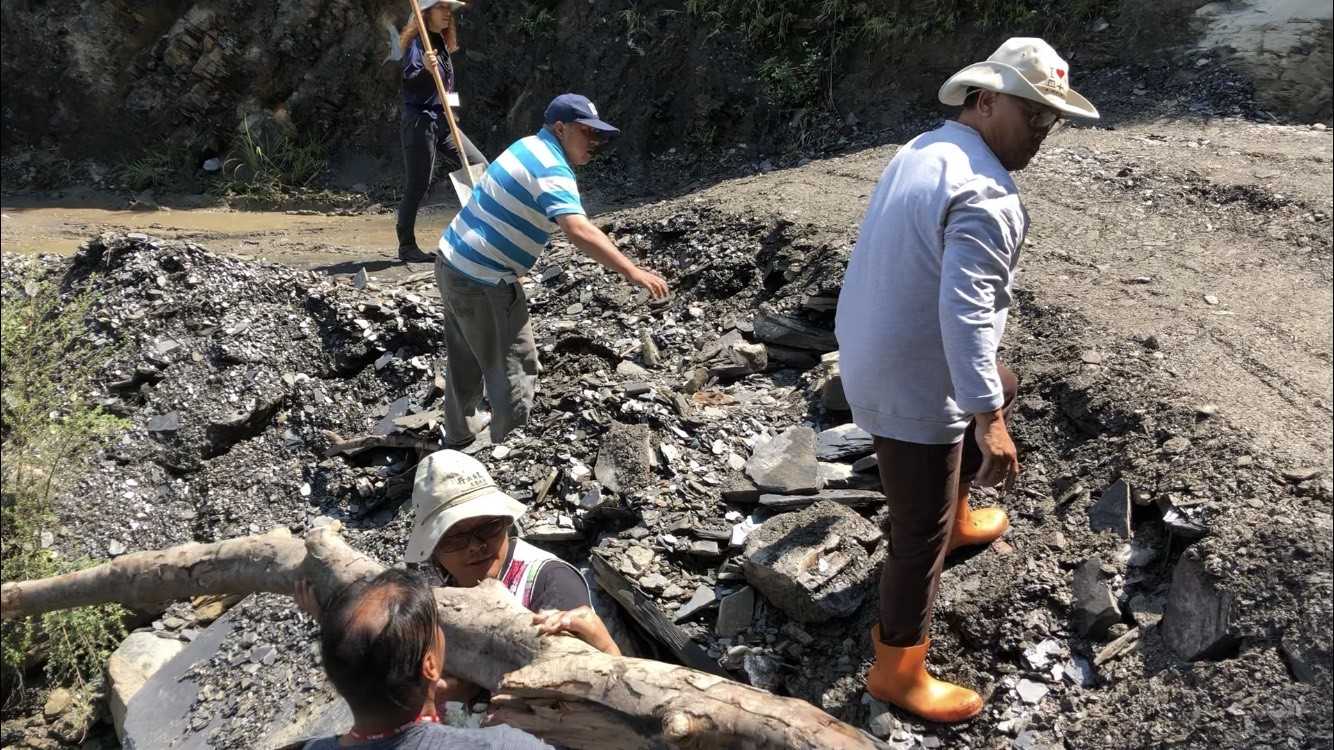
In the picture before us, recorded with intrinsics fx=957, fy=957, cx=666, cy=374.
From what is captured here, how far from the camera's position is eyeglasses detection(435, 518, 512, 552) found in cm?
258

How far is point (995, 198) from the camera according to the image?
85.4 inches

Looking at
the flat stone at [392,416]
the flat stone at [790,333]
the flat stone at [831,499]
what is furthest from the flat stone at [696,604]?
the flat stone at [392,416]

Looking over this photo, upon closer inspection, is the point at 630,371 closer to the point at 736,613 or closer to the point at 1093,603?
the point at 736,613

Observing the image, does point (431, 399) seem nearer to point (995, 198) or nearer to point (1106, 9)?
point (995, 198)

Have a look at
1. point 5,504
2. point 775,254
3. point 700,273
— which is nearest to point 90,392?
point 5,504

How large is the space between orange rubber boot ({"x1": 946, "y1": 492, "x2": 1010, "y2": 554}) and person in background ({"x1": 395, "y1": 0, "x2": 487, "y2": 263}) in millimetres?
3914

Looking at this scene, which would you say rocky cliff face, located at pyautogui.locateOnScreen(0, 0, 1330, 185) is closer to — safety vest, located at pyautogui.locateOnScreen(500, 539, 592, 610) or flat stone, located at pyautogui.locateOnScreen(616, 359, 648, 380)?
flat stone, located at pyautogui.locateOnScreen(616, 359, 648, 380)

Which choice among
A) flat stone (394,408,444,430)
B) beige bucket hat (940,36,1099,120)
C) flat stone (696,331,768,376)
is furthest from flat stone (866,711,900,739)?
flat stone (394,408,444,430)

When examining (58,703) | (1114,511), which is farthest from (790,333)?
(58,703)

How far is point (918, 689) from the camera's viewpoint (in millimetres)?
2646

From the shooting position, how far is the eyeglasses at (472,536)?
8.47 ft

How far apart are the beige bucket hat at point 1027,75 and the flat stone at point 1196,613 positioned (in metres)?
1.27

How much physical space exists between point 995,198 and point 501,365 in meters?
2.54

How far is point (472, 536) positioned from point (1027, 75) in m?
1.81
